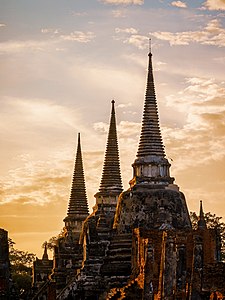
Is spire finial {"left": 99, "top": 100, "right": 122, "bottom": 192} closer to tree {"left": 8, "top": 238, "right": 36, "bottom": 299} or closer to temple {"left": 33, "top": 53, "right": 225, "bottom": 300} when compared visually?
temple {"left": 33, "top": 53, "right": 225, "bottom": 300}

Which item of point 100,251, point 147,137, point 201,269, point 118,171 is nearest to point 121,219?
point 100,251

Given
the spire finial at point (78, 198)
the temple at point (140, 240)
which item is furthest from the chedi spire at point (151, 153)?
the spire finial at point (78, 198)

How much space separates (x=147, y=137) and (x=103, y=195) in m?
6.39

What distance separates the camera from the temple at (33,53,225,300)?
27.0 meters

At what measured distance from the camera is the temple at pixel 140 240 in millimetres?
27031

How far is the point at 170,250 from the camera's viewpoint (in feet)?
91.4

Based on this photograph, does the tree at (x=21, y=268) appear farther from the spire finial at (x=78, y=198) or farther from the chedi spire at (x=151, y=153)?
the chedi spire at (x=151, y=153)

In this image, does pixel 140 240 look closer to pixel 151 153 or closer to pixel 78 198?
pixel 151 153

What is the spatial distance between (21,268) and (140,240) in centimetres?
4063

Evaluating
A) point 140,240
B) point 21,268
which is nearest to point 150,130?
point 140,240

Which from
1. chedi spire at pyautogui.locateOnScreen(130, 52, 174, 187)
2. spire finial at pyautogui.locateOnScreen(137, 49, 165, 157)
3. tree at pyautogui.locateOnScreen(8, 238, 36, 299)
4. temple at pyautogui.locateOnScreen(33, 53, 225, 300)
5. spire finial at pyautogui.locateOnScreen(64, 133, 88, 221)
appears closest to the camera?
temple at pyautogui.locateOnScreen(33, 53, 225, 300)

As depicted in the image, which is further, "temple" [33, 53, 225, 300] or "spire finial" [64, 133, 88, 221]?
"spire finial" [64, 133, 88, 221]

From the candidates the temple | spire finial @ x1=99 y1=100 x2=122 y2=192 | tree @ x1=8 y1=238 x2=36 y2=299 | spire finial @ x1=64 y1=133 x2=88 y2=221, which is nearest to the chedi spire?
the temple

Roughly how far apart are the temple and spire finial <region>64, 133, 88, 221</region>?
2.6 inches
